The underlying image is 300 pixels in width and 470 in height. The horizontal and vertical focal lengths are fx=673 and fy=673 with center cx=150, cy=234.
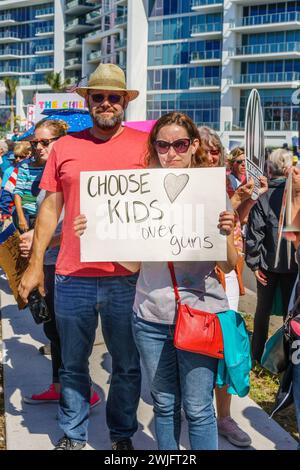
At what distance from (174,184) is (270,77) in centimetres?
5706

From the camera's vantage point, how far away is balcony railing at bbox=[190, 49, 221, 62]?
61250 millimetres

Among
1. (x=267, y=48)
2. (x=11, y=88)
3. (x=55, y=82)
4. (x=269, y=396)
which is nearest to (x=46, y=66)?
(x=11, y=88)

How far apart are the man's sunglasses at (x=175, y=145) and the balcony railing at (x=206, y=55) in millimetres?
60490

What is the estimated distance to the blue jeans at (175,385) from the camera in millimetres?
2941

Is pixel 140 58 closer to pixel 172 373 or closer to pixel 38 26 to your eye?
pixel 38 26

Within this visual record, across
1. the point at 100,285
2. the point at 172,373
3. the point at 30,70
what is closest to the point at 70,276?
the point at 100,285

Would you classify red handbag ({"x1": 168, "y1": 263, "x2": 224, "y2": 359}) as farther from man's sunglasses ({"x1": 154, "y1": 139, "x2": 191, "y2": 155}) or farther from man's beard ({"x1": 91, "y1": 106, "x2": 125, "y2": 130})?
man's beard ({"x1": 91, "y1": 106, "x2": 125, "y2": 130})

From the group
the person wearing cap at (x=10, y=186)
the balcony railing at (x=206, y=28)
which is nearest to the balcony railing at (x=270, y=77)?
the balcony railing at (x=206, y=28)

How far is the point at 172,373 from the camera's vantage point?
3043 mm

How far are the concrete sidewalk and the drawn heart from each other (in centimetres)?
159

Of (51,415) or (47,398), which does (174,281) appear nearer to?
(51,415)

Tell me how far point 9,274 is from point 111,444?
1352mm

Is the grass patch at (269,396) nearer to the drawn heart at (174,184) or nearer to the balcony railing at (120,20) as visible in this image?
the drawn heart at (174,184)

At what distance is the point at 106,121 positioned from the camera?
3.47 m
